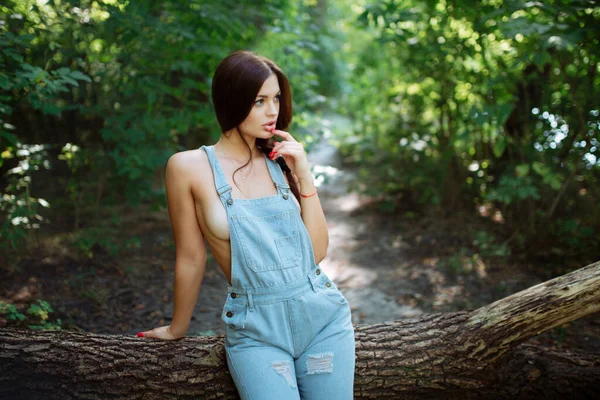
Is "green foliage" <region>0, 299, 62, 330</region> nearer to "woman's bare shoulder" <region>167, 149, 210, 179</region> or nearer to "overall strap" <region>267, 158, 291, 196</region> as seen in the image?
"woman's bare shoulder" <region>167, 149, 210, 179</region>

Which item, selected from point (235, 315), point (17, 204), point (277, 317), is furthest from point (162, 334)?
point (17, 204)

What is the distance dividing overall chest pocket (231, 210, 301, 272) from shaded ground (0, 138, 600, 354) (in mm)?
1491

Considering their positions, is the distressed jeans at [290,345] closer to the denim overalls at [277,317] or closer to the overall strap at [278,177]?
the denim overalls at [277,317]

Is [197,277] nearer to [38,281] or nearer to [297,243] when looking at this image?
[297,243]

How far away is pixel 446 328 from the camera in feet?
8.63

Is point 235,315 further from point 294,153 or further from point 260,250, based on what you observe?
point 294,153

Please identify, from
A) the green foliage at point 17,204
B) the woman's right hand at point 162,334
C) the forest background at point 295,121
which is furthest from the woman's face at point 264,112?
the green foliage at point 17,204

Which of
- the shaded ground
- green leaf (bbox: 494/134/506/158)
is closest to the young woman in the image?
the shaded ground

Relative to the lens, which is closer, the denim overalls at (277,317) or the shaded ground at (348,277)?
the denim overalls at (277,317)

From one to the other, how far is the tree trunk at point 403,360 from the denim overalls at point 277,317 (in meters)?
0.36

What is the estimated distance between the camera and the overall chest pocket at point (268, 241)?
205 centimetres

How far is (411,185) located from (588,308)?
3712mm

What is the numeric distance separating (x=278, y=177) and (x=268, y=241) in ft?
1.15

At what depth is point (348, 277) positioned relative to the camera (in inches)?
190
